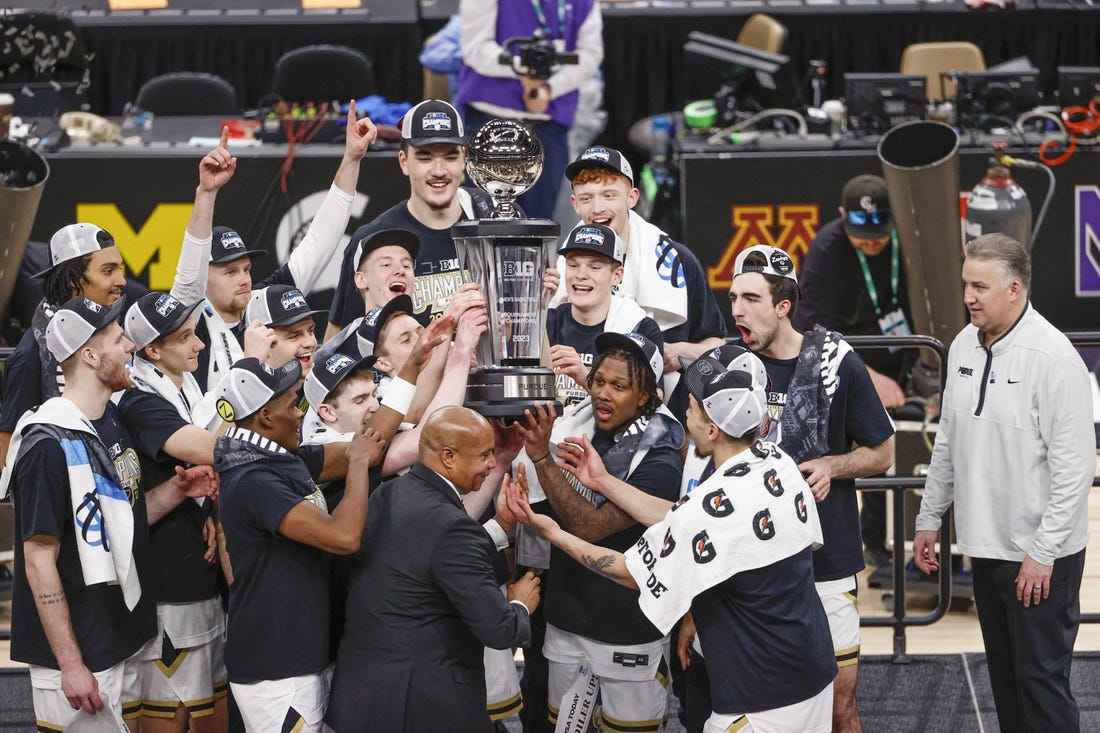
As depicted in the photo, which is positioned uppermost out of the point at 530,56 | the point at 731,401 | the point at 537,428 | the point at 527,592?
the point at 530,56

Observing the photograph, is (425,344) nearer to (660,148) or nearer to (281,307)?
(281,307)

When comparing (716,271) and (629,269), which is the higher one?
(629,269)

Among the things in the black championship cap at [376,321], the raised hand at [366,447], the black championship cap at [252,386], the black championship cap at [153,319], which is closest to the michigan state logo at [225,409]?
the black championship cap at [252,386]

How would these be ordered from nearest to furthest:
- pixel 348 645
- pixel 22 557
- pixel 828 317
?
pixel 348 645 < pixel 22 557 < pixel 828 317

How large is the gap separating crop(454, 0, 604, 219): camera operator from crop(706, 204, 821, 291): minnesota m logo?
3.82 ft

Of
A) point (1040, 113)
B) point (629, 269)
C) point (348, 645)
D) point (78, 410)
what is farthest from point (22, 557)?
point (1040, 113)

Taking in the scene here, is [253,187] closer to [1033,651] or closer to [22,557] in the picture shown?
[22,557]

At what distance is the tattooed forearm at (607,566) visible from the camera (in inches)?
180

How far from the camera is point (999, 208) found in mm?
7809

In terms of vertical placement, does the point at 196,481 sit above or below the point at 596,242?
below

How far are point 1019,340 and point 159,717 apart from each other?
3140 mm

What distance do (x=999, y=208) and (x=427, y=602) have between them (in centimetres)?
458

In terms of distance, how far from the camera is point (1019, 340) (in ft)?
17.2

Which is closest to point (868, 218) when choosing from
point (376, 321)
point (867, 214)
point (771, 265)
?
point (867, 214)
